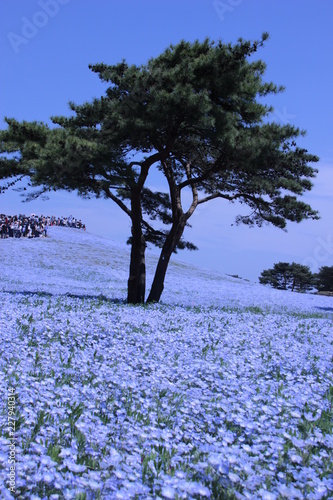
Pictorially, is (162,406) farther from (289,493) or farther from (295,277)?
(295,277)

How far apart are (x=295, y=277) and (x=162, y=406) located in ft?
198

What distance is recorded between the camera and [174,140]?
55.1ft

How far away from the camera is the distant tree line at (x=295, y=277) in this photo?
60734 mm

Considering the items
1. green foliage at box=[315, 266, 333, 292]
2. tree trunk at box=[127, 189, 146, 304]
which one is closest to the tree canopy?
tree trunk at box=[127, 189, 146, 304]

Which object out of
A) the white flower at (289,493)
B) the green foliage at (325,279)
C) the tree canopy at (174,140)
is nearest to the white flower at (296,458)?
the white flower at (289,493)

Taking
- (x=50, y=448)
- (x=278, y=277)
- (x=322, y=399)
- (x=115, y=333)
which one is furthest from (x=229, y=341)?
(x=278, y=277)

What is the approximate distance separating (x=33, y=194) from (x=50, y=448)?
14398mm

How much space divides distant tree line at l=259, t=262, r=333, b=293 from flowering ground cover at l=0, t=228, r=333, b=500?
166 ft

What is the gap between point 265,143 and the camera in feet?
50.0

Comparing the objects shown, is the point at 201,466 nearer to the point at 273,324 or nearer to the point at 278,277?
the point at 273,324

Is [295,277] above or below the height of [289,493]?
above

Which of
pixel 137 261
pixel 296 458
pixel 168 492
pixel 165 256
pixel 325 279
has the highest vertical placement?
pixel 325 279

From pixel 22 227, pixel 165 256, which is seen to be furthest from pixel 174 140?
pixel 22 227

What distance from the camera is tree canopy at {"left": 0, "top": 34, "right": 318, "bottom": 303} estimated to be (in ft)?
48.7
